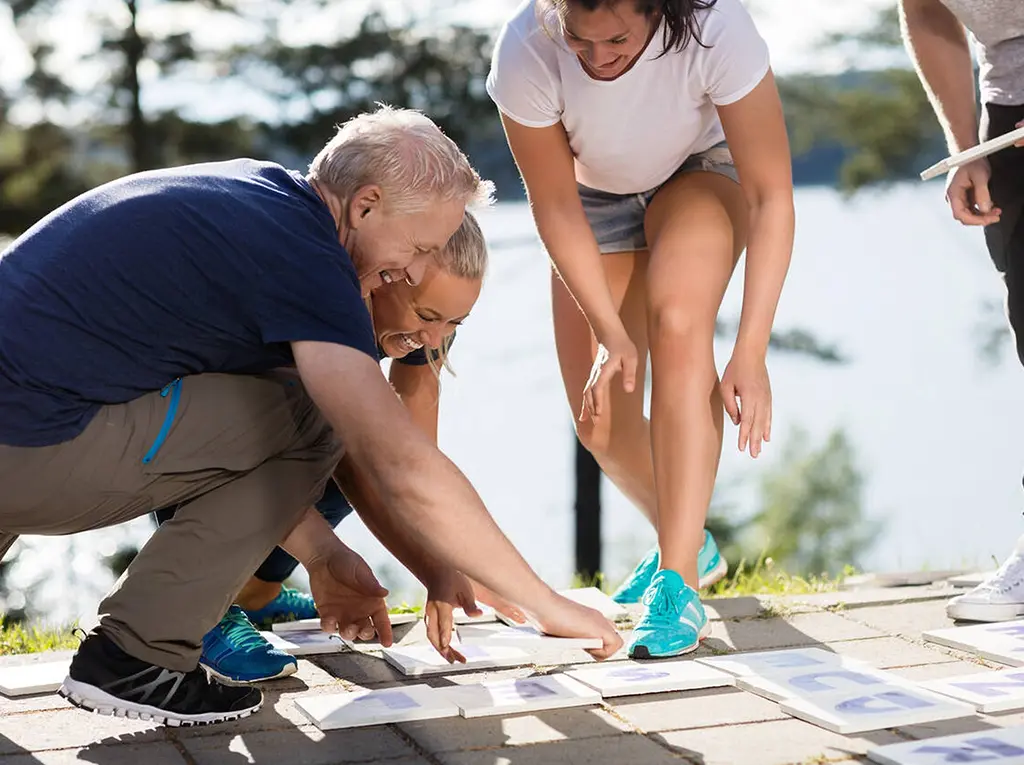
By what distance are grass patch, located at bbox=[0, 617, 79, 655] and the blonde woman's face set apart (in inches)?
40.8

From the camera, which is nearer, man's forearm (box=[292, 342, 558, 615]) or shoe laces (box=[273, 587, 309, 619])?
man's forearm (box=[292, 342, 558, 615])

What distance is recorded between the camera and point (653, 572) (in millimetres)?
3418

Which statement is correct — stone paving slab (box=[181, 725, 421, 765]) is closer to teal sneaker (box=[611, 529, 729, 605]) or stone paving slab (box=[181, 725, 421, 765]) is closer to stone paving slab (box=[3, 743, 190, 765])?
stone paving slab (box=[3, 743, 190, 765])

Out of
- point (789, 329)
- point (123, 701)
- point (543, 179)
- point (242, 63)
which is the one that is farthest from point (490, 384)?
point (123, 701)

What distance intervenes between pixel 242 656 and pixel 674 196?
139 cm

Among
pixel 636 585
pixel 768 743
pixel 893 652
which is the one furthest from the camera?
pixel 636 585

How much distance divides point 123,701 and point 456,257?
106 centimetres

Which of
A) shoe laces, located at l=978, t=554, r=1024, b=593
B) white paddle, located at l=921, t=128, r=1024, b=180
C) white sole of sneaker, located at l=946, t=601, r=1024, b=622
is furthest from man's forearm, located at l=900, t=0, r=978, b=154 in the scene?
white sole of sneaker, located at l=946, t=601, r=1024, b=622

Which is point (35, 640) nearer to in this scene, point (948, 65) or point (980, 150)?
point (980, 150)

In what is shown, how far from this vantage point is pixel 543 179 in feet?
9.95

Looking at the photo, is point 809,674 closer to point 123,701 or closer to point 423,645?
point 423,645

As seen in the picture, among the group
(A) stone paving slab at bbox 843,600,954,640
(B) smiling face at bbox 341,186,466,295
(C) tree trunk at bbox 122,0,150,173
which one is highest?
(C) tree trunk at bbox 122,0,150,173

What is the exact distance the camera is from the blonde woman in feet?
8.87

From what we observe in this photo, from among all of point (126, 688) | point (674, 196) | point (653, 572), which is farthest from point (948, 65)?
point (126, 688)
